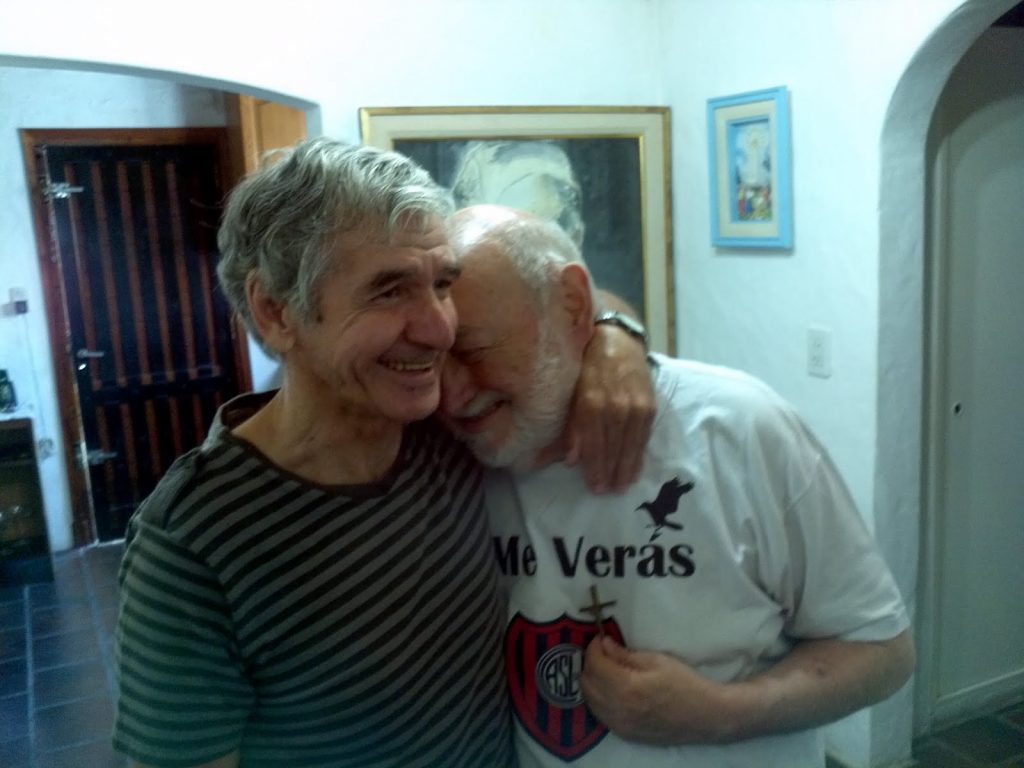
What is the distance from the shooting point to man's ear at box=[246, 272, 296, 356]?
975 mm

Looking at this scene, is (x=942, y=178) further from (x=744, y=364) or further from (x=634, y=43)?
(x=634, y=43)

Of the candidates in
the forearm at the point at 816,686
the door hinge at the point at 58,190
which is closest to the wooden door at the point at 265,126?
the door hinge at the point at 58,190

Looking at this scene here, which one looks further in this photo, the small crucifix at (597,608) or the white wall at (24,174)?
the white wall at (24,174)

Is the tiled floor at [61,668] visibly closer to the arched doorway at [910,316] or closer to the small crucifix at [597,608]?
the small crucifix at [597,608]

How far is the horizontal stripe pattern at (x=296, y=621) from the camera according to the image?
0.94 metres

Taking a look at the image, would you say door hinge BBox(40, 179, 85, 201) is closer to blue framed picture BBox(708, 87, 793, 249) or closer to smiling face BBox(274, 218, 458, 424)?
blue framed picture BBox(708, 87, 793, 249)

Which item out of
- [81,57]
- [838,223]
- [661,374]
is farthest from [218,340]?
[661,374]

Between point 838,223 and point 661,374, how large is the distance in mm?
1347

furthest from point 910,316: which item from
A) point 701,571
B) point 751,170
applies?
point 701,571

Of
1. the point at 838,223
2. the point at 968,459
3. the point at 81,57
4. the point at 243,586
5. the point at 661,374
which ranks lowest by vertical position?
the point at 968,459

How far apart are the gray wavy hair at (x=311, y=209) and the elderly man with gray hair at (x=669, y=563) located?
0.18 m

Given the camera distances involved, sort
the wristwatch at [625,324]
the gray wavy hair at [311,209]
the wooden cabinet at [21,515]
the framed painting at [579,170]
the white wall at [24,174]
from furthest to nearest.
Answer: the white wall at [24,174]
the wooden cabinet at [21,515]
the framed painting at [579,170]
the wristwatch at [625,324]
the gray wavy hair at [311,209]

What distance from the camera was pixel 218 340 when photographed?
5.16 metres

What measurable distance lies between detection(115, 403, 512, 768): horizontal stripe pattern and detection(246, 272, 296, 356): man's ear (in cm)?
12
